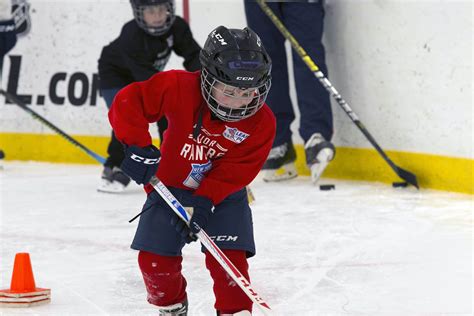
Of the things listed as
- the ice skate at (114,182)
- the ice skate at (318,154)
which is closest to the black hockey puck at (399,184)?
the ice skate at (318,154)

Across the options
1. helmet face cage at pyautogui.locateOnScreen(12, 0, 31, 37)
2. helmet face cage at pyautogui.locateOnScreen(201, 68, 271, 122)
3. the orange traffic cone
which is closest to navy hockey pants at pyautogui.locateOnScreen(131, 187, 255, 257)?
helmet face cage at pyautogui.locateOnScreen(201, 68, 271, 122)

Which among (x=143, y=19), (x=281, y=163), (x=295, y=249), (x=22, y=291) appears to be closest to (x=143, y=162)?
(x=22, y=291)

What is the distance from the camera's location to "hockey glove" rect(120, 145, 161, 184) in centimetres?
249

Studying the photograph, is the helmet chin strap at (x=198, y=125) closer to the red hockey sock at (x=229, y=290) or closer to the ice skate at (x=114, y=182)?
the red hockey sock at (x=229, y=290)

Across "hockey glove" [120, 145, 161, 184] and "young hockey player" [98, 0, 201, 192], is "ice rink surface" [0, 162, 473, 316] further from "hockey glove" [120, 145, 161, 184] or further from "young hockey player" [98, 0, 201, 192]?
"hockey glove" [120, 145, 161, 184]

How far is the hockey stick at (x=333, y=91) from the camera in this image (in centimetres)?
512

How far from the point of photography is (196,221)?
253 cm

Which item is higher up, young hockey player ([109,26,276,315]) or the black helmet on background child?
the black helmet on background child

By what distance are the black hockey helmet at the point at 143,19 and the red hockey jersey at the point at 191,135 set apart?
2.35 meters

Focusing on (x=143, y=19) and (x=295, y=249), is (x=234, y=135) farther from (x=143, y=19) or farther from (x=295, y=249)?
(x=143, y=19)

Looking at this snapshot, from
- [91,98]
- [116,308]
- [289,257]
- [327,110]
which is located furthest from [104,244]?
[91,98]

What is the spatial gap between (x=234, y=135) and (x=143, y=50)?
8.38 feet

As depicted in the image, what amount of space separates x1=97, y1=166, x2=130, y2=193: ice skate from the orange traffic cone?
2136 millimetres

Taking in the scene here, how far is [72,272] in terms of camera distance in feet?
11.4
